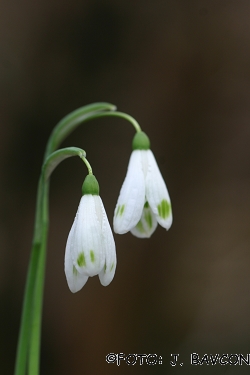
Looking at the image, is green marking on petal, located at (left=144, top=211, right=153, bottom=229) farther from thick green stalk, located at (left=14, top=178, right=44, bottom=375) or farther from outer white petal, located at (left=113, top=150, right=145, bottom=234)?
thick green stalk, located at (left=14, top=178, right=44, bottom=375)

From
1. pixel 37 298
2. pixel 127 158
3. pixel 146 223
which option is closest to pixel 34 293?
pixel 37 298

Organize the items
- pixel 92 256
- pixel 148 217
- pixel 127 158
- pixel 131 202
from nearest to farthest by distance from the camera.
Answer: pixel 92 256 → pixel 131 202 → pixel 148 217 → pixel 127 158

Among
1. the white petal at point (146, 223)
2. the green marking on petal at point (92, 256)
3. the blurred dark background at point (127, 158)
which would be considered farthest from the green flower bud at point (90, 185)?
the blurred dark background at point (127, 158)

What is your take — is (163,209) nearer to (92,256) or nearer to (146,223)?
(146,223)

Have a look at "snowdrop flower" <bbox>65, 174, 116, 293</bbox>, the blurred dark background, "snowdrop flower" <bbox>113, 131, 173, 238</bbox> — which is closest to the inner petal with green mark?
"snowdrop flower" <bbox>113, 131, 173, 238</bbox>

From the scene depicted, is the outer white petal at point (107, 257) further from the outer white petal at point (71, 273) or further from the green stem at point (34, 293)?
the green stem at point (34, 293)

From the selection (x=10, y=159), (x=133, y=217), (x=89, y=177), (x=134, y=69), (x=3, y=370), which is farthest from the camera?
(x=134, y=69)

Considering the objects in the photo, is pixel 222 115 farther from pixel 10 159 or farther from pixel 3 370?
pixel 3 370

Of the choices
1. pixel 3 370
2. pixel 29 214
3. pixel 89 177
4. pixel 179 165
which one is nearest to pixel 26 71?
pixel 29 214
